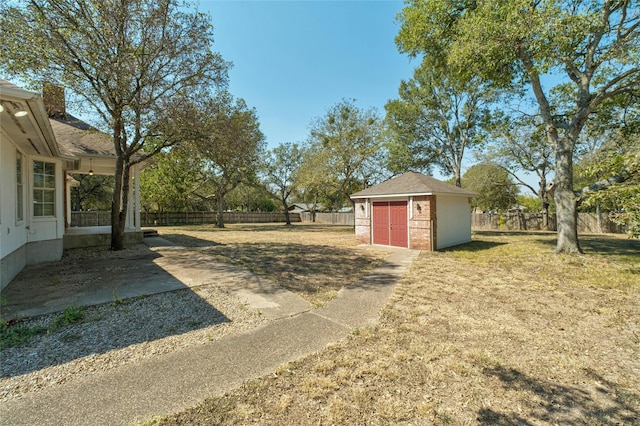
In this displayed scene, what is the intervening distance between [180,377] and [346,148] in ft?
59.7

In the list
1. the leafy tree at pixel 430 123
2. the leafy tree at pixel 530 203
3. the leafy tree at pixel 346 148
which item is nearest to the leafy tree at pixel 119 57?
the leafy tree at pixel 346 148

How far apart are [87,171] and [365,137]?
52.3 feet

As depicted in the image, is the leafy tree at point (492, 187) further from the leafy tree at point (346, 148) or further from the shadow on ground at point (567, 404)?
the shadow on ground at point (567, 404)

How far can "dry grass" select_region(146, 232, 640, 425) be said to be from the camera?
219 cm

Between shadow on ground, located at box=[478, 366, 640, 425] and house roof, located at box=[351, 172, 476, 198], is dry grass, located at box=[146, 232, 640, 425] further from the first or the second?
house roof, located at box=[351, 172, 476, 198]

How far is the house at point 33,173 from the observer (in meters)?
4.53

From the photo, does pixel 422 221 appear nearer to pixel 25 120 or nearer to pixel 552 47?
pixel 552 47

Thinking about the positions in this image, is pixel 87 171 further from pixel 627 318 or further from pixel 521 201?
pixel 521 201

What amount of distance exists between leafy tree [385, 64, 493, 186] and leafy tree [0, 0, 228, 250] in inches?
597

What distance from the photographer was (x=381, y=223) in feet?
41.1

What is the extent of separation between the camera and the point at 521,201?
42.3m

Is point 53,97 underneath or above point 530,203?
above

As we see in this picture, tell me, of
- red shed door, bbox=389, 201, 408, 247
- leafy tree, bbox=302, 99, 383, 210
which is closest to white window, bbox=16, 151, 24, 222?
red shed door, bbox=389, 201, 408, 247

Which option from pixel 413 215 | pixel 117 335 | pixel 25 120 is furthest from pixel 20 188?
pixel 413 215
